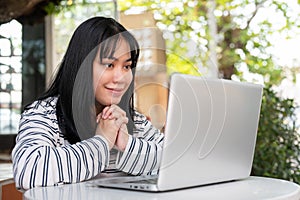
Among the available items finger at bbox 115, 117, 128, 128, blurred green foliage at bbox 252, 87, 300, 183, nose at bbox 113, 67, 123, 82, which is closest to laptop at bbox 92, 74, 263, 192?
finger at bbox 115, 117, 128, 128

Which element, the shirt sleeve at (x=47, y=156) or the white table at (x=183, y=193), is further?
the shirt sleeve at (x=47, y=156)

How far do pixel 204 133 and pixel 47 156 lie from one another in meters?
0.32

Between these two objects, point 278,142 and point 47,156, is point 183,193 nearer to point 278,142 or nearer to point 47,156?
point 47,156

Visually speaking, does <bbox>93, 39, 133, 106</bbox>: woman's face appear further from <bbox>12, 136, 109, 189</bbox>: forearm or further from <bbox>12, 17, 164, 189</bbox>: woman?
<bbox>12, 136, 109, 189</bbox>: forearm

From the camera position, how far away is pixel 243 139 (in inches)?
45.3

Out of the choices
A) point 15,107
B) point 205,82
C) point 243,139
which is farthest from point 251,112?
point 15,107

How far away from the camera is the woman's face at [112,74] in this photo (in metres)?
1.25

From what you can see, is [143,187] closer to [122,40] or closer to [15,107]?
[122,40]

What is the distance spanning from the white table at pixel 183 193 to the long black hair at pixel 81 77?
0.16m

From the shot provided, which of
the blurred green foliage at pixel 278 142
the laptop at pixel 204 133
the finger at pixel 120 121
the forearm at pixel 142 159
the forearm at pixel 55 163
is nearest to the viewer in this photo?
the laptop at pixel 204 133

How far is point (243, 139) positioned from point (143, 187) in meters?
0.25

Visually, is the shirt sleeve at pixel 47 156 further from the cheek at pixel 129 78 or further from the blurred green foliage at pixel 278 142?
the blurred green foliage at pixel 278 142

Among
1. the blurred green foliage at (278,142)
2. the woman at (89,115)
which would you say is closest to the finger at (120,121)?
the woman at (89,115)

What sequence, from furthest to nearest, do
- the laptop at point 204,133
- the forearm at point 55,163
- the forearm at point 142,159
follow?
the forearm at point 142,159
the forearm at point 55,163
the laptop at point 204,133
